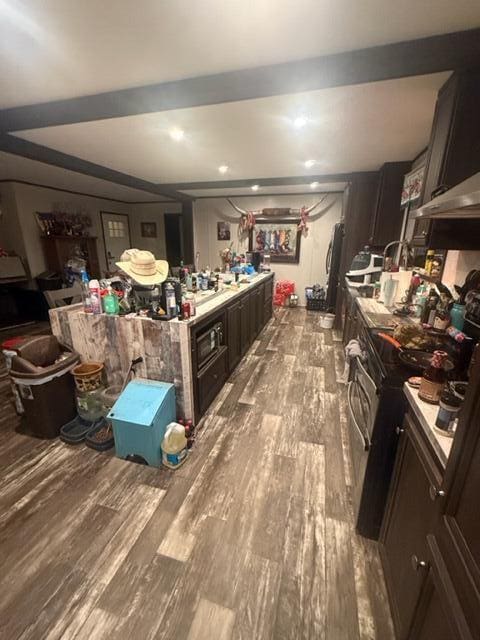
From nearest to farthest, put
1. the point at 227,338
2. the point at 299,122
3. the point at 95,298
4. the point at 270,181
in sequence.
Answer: the point at 95,298 < the point at 299,122 < the point at 227,338 < the point at 270,181


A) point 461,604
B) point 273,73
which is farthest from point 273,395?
point 273,73

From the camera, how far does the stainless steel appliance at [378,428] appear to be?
119 centimetres

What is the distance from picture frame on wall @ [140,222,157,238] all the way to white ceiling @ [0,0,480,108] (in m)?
5.66

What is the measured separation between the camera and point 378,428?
1.23 meters

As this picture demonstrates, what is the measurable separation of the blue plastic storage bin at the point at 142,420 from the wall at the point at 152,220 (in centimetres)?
600

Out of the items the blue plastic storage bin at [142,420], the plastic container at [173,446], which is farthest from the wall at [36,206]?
the plastic container at [173,446]

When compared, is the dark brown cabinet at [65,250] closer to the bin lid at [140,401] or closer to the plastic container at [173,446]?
the bin lid at [140,401]

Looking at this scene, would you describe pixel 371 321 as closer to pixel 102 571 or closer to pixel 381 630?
pixel 381 630

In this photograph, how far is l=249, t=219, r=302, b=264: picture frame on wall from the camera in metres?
5.80

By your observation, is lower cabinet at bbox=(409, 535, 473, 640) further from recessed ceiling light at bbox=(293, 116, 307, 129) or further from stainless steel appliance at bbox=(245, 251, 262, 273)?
stainless steel appliance at bbox=(245, 251, 262, 273)

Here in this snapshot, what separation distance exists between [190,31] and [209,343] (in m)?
1.95

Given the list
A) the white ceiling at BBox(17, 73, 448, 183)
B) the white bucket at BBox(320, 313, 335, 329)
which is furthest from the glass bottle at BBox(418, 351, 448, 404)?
the white bucket at BBox(320, 313, 335, 329)

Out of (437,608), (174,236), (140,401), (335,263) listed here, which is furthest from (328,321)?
(174,236)

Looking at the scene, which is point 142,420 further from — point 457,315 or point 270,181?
point 270,181
